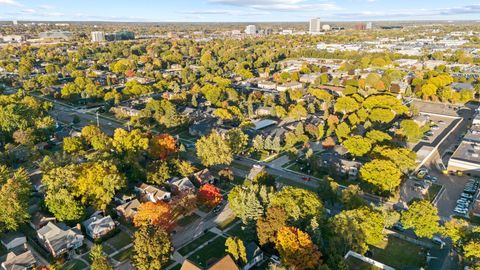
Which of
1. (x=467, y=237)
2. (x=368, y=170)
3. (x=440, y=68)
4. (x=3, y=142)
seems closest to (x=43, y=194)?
(x=3, y=142)

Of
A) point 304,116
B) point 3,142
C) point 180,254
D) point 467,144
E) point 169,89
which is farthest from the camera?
point 169,89

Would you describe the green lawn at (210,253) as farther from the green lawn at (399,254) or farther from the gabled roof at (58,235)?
the green lawn at (399,254)

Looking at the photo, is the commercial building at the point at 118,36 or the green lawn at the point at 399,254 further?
the commercial building at the point at 118,36

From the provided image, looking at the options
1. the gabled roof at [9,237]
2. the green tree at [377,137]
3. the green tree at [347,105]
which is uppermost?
the green tree at [347,105]

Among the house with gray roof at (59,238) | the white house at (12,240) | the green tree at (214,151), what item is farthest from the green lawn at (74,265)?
the green tree at (214,151)

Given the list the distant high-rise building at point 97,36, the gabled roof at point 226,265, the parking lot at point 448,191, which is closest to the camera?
the gabled roof at point 226,265

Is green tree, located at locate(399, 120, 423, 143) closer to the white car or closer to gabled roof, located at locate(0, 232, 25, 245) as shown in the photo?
the white car

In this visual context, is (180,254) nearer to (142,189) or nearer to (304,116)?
(142,189)

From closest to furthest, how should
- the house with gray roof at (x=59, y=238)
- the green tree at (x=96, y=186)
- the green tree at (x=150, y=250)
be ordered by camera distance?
the green tree at (x=150, y=250) < the house with gray roof at (x=59, y=238) < the green tree at (x=96, y=186)
